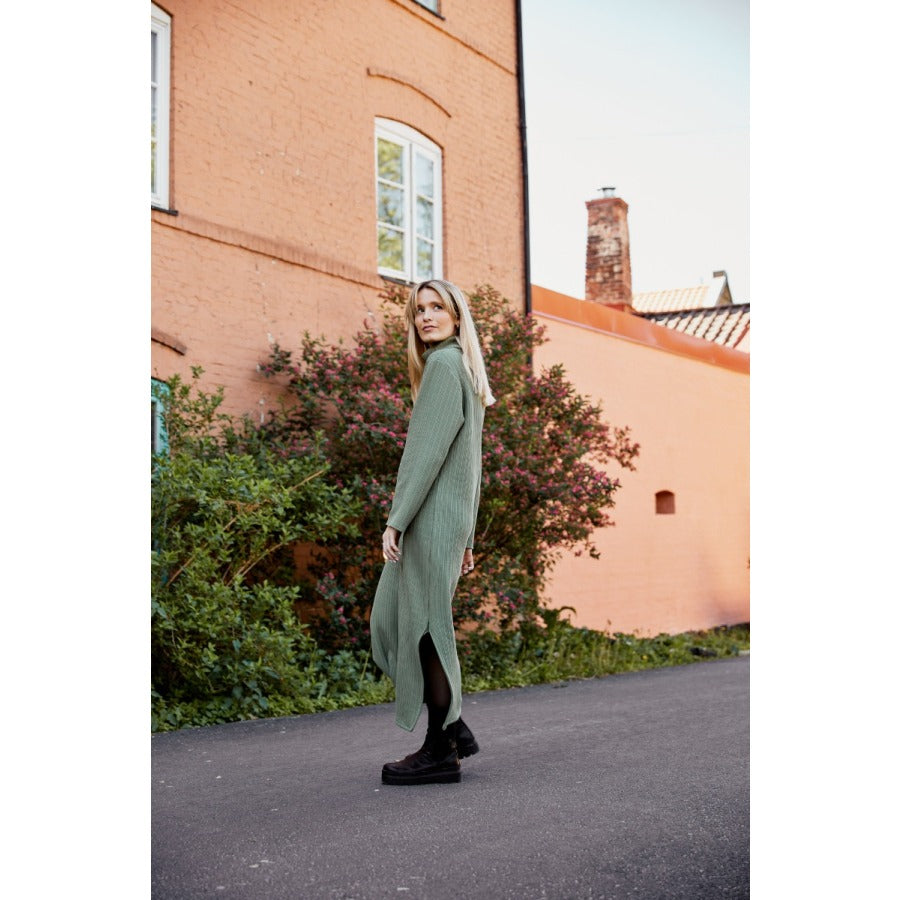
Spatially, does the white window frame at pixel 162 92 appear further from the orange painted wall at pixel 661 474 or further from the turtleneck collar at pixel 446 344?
the orange painted wall at pixel 661 474

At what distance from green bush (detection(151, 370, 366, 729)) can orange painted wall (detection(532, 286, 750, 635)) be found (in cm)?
549

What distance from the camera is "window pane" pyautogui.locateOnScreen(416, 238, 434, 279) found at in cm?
1112

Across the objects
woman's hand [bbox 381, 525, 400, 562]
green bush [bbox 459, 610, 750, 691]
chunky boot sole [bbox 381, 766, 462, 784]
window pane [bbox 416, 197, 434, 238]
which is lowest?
green bush [bbox 459, 610, 750, 691]

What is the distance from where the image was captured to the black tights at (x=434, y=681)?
14.3 ft

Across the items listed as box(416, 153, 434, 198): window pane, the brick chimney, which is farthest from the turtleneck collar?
the brick chimney

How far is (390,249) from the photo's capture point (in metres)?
10.8

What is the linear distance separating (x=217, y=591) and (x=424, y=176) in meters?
6.07

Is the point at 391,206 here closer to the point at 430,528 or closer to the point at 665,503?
the point at 665,503

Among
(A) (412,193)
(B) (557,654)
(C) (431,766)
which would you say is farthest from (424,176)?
(C) (431,766)

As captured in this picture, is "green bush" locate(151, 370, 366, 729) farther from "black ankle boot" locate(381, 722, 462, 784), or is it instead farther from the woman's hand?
the woman's hand

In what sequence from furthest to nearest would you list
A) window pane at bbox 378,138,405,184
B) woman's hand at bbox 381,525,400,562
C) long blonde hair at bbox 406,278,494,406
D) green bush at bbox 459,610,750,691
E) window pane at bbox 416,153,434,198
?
window pane at bbox 416,153,434,198 → window pane at bbox 378,138,405,184 → green bush at bbox 459,610,750,691 → long blonde hair at bbox 406,278,494,406 → woman's hand at bbox 381,525,400,562
